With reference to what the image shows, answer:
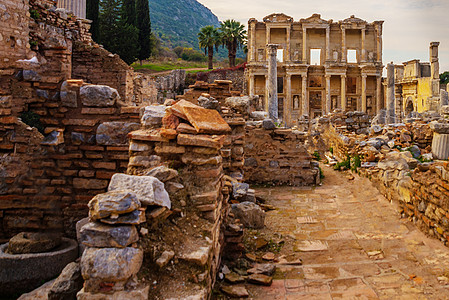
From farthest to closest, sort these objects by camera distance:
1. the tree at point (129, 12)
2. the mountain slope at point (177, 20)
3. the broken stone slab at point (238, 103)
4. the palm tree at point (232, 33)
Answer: the mountain slope at point (177, 20) → the palm tree at point (232, 33) → the tree at point (129, 12) → the broken stone slab at point (238, 103)

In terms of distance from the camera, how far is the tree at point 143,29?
38.8 m

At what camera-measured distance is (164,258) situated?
2.79 meters

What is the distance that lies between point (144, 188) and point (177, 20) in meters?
124

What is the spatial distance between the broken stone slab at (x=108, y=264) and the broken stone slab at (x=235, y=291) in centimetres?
135

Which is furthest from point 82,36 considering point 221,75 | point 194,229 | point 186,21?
point 186,21

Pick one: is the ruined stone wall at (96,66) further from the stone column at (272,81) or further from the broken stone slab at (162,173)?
the stone column at (272,81)

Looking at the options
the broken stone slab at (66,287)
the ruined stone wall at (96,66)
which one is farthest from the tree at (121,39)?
the broken stone slab at (66,287)

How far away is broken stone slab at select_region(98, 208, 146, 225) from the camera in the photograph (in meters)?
2.57

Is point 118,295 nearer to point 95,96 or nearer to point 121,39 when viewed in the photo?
point 95,96

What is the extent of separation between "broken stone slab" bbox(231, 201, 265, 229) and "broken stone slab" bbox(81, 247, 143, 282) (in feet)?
11.5

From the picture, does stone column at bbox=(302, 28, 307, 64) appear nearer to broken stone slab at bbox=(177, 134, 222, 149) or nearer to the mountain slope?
broken stone slab at bbox=(177, 134, 222, 149)

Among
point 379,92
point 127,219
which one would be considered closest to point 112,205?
point 127,219

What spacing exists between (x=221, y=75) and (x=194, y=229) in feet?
140

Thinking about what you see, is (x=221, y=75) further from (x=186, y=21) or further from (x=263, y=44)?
(x=186, y=21)
